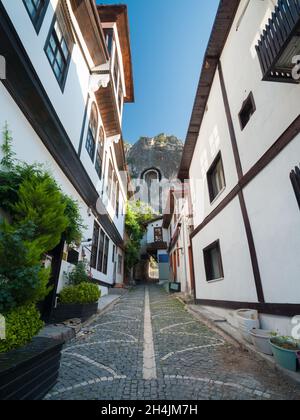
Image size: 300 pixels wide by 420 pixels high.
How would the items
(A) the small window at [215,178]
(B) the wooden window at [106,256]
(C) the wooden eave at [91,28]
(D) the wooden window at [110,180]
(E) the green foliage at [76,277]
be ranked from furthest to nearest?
(D) the wooden window at [110,180]
(B) the wooden window at [106,256]
(A) the small window at [215,178]
(C) the wooden eave at [91,28]
(E) the green foliage at [76,277]

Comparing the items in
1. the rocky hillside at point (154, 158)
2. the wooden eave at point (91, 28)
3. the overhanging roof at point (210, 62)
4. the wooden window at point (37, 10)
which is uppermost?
the rocky hillside at point (154, 158)

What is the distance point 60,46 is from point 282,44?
19.1ft

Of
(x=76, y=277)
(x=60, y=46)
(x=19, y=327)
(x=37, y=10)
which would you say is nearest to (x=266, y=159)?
(x=19, y=327)

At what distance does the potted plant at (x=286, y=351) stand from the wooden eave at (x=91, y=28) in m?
9.85

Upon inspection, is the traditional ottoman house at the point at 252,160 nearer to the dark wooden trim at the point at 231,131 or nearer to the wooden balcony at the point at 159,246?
the dark wooden trim at the point at 231,131

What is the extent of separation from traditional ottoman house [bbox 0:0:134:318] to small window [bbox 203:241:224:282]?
15.6ft

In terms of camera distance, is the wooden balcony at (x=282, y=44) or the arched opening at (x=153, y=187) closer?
the wooden balcony at (x=282, y=44)

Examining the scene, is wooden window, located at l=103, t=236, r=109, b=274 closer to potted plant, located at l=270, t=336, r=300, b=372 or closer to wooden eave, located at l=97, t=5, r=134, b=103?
potted plant, located at l=270, t=336, r=300, b=372

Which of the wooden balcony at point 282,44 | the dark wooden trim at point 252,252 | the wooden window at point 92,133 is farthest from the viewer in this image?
the wooden window at point 92,133

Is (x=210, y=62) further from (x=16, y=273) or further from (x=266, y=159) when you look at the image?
(x=16, y=273)

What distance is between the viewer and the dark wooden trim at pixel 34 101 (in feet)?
11.9

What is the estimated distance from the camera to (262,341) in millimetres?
3342

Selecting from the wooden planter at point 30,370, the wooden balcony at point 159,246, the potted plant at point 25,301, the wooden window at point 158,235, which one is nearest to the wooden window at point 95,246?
the potted plant at point 25,301
